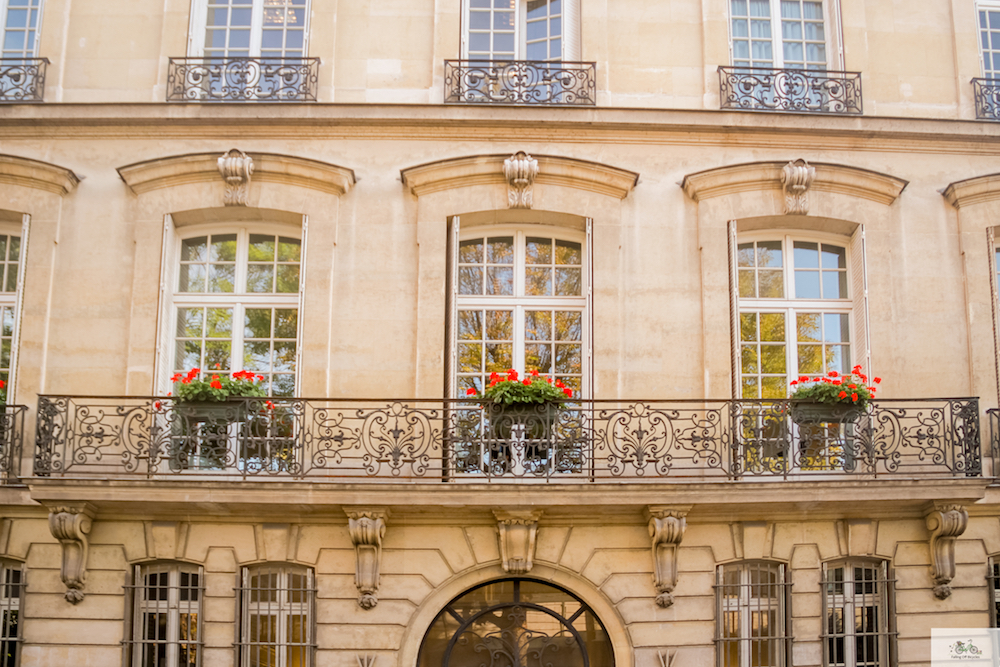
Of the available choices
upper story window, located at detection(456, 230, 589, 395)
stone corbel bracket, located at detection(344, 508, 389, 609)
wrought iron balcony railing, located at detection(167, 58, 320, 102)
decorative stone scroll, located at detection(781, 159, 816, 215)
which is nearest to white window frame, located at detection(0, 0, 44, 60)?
wrought iron balcony railing, located at detection(167, 58, 320, 102)

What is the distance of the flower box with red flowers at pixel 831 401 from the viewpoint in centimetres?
893

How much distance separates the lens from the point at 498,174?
387 inches

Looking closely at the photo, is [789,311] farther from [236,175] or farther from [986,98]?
[236,175]

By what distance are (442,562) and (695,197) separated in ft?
13.9

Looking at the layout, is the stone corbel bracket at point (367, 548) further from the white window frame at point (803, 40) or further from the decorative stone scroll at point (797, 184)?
the white window frame at point (803, 40)

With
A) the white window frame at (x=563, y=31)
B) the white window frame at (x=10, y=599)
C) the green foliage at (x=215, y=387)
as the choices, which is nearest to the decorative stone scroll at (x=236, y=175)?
the green foliage at (x=215, y=387)

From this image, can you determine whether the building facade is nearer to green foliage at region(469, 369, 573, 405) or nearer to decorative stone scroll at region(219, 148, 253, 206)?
decorative stone scroll at region(219, 148, 253, 206)

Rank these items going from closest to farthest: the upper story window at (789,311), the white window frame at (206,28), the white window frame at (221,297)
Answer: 1. the white window frame at (221,297)
2. the upper story window at (789,311)
3. the white window frame at (206,28)

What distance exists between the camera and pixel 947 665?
9.06 metres

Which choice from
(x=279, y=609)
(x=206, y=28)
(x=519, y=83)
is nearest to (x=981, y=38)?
(x=519, y=83)

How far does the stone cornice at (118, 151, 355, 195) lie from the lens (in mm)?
9758

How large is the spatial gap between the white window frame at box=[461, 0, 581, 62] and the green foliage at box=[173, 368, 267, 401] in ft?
13.1

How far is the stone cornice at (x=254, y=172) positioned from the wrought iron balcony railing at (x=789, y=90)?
394cm

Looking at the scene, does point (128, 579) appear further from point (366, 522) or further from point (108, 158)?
point (108, 158)
